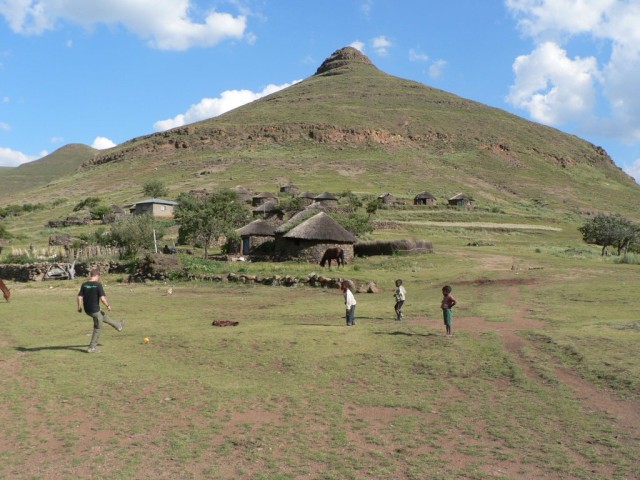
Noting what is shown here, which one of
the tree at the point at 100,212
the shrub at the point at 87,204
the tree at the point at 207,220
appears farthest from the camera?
the shrub at the point at 87,204

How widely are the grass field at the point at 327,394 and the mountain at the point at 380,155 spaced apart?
71464 mm

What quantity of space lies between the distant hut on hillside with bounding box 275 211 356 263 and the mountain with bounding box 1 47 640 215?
51745 millimetres

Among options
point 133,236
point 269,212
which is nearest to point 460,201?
point 269,212

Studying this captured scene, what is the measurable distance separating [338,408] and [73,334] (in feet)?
30.4

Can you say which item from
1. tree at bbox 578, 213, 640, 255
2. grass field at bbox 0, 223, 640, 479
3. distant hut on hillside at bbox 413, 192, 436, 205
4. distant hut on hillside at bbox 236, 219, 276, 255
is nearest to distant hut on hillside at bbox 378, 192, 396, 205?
distant hut on hillside at bbox 413, 192, 436, 205

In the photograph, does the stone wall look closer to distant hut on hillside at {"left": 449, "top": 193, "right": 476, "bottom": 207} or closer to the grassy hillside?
the grassy hillside

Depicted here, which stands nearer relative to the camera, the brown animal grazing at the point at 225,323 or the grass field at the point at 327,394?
the grass field at the point at 327,394

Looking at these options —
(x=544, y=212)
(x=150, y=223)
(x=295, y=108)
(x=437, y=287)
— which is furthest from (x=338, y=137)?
(x=437, y=287)

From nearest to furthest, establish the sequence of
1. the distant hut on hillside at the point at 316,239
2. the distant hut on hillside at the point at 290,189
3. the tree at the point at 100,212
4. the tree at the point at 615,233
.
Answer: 1. the distant hut on hillside at the point at 316,239
2. the tree at the point at 615,233
3. the tree at the point at 100,212
4. the distant hut on hillside at the point at 290,189

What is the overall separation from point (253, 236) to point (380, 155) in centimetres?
8043

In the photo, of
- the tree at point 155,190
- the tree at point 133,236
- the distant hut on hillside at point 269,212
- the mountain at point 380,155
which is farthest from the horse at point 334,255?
the tree at point 155,190

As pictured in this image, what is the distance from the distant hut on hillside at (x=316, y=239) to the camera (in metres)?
33.8

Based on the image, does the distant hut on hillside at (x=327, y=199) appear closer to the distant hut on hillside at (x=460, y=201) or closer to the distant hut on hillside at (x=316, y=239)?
the distant hut on hillside at (x=460, y=201)

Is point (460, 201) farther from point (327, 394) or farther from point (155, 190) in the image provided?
point (327, 394)
